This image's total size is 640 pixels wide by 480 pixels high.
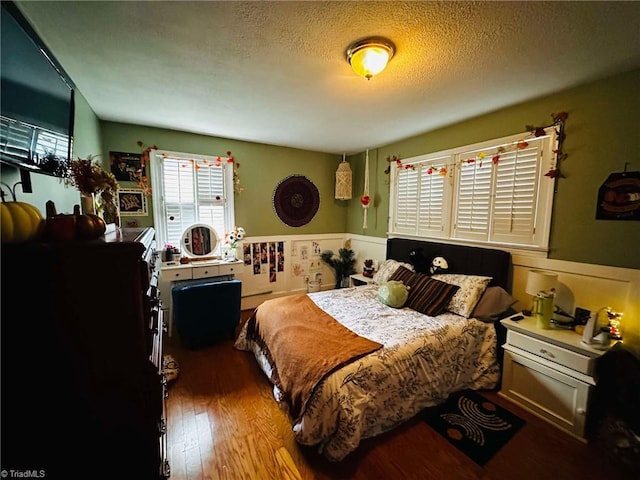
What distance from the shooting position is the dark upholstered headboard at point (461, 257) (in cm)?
241

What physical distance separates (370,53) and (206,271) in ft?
9.21

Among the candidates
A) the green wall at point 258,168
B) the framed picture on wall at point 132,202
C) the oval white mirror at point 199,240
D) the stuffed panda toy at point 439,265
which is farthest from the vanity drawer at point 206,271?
the stuffed panda toy at point 439,265

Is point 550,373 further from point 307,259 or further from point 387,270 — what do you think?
point 307,259

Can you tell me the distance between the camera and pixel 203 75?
186 cm

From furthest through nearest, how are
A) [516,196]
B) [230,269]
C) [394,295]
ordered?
[230,269] → [394,295] → [516,196]

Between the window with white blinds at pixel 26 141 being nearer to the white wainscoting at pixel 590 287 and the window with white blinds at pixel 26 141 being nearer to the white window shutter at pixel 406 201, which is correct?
the white window shutter at pixel 406 201

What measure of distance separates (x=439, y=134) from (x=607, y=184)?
1.57m

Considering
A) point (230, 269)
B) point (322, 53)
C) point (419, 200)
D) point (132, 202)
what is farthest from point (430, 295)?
point (132, 202)

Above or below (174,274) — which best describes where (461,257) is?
above

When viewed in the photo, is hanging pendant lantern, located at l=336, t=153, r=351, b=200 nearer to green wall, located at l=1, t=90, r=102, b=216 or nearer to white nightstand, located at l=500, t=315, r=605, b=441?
white nightstand, located at l=500, t=315, r=605, b=441

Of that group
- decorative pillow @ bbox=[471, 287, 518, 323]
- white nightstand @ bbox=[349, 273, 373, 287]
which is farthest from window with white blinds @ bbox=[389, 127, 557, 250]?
white nightstand @ bbox=[349, 273, 373, 287]

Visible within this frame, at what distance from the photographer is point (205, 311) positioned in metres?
2.67

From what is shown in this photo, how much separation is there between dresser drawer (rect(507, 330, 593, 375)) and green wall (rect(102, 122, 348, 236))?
2.97 metres

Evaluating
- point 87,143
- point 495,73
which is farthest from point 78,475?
point 495,73
